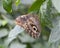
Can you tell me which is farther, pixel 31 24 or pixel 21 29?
pixel 21 29

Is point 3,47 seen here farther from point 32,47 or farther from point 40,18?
point 40,18

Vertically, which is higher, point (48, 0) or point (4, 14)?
point (4, 14)

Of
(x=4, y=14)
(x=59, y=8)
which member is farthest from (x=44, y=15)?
(x=4, y=14)
